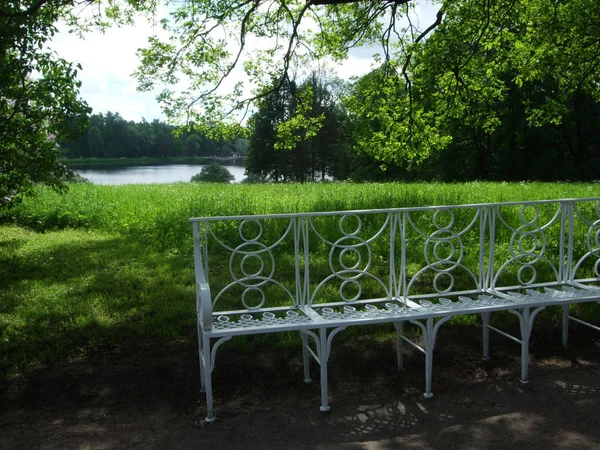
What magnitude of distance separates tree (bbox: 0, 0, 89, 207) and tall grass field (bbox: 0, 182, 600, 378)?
1.48m

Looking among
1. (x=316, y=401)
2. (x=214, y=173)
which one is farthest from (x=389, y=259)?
(x=214, y=173)

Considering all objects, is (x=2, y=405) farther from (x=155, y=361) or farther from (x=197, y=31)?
(x=197, y=31)

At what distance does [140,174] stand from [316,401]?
20.1 meters

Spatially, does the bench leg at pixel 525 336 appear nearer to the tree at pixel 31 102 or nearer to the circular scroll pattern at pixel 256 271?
the circular scroll pattern at pixel 256 271

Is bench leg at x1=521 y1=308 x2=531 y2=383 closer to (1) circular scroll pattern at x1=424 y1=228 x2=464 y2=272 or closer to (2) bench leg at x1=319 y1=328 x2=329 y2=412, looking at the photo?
(1) circular scroll pattern at x1=424 y1=228 x2=464 y2=272

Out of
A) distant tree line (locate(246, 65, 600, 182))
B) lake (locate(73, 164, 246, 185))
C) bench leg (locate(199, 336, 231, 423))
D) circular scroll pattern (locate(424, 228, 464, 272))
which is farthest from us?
lake (locate(73, 164, 246, 185))

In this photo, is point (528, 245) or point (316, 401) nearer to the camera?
point (316, 401)

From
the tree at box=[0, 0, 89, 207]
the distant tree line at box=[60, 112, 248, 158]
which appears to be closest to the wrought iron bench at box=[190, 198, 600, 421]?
the tree at box=[0, 0, 89, 207]

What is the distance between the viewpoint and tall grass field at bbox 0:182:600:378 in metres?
5.41

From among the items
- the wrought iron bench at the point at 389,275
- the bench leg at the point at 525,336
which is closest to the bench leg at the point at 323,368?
the wrought iron bench at the point at 389,275

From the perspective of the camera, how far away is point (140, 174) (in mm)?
22766

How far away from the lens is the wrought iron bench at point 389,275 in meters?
4.11

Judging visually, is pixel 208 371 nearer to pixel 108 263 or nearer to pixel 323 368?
pixel 323 368

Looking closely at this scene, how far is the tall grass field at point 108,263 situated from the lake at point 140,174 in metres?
4.14
